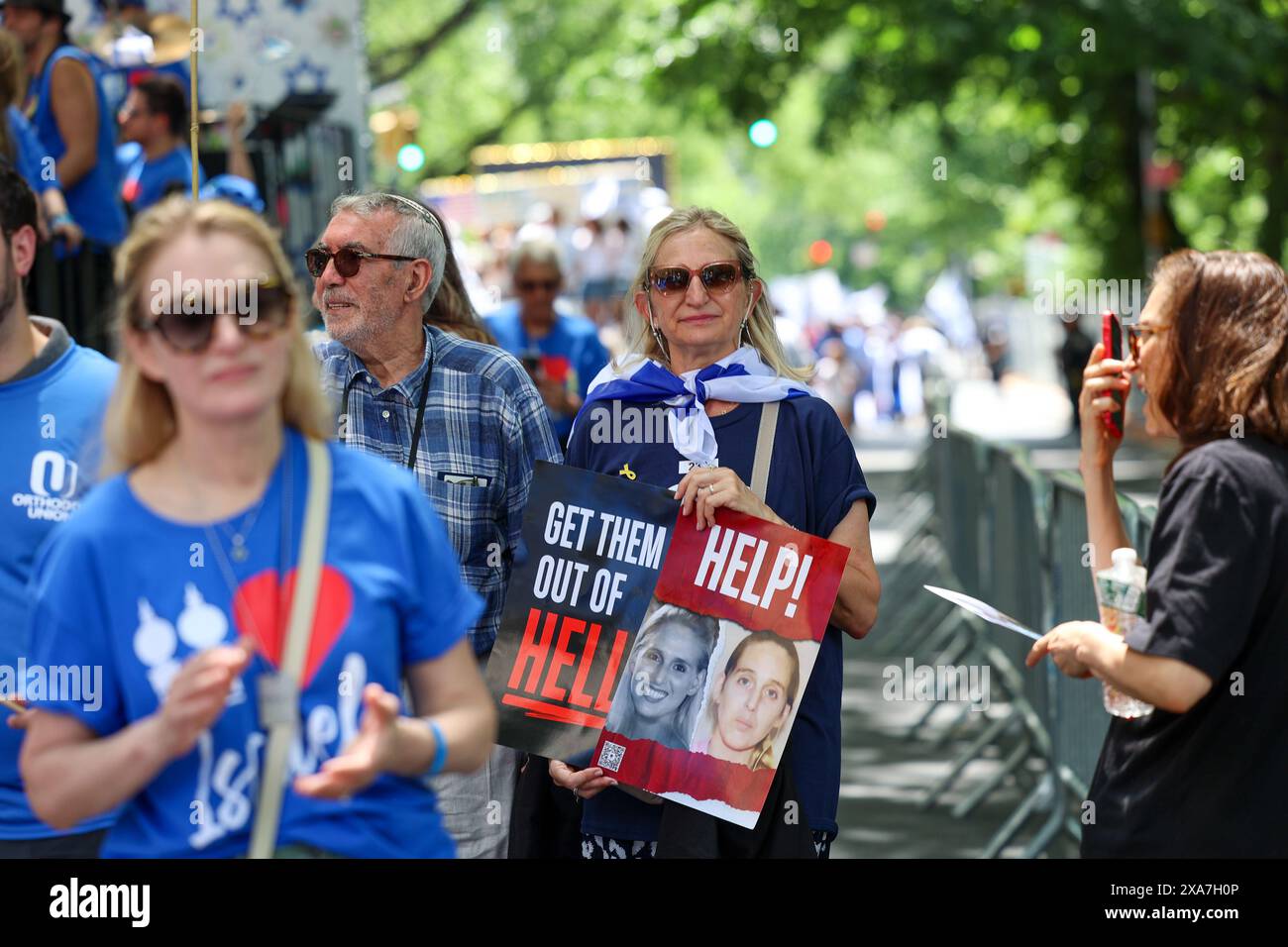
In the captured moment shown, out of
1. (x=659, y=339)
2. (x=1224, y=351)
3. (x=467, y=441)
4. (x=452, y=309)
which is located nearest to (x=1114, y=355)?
(x=1224, y=351)

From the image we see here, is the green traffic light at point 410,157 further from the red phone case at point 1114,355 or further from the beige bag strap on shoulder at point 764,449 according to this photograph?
the red phone case at point 1114,355

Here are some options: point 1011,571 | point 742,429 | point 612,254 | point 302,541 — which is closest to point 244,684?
point 302,541

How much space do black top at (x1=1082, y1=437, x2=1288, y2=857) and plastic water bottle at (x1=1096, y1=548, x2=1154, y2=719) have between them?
0.04m

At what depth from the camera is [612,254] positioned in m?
18.1

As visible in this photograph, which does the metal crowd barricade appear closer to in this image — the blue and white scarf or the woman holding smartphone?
the blue and white scarf

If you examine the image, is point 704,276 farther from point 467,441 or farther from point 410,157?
point 410,157

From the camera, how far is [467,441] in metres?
4.86

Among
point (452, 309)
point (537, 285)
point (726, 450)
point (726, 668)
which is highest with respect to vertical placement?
point (537, 285)

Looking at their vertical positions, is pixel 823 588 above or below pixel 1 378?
below

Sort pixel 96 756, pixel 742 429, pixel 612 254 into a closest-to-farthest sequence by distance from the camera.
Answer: pixel 96 756 < pixel 742 429 < pixel 612 254

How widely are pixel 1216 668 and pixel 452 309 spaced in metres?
2.65

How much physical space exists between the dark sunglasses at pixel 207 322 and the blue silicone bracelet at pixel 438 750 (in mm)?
628
